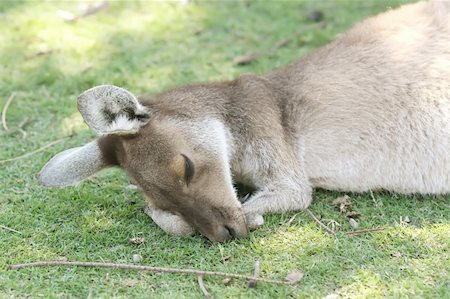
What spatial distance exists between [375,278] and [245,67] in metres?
3.22

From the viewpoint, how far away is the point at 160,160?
4.05m

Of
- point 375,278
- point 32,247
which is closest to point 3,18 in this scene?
point 32,247

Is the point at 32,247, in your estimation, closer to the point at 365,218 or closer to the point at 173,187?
the point at 173,187

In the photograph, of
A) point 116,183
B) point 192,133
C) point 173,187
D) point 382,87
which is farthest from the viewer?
point 116,183

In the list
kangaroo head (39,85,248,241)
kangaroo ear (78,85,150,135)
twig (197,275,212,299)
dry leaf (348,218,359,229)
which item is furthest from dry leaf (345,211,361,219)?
kangaroo ear (78,85,150,135)

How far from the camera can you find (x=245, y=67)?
654cm

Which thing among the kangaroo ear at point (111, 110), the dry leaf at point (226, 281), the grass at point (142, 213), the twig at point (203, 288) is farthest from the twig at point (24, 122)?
the dry leaf at point (226, 281)

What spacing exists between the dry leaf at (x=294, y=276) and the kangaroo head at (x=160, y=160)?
45 cm

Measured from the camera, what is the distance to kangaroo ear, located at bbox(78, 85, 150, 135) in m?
3.94

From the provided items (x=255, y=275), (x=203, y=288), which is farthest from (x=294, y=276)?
(x=203, y=288)

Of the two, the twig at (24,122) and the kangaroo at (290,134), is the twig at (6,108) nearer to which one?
the twig at (24,122)

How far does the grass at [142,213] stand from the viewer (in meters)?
3.80

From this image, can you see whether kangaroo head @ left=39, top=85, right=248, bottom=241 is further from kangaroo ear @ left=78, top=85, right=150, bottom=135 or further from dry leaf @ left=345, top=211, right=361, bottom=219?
dry leaf @ left=345, top=211, right=361, bottom=219

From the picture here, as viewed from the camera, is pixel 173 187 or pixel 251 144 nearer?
pixel 173 187
